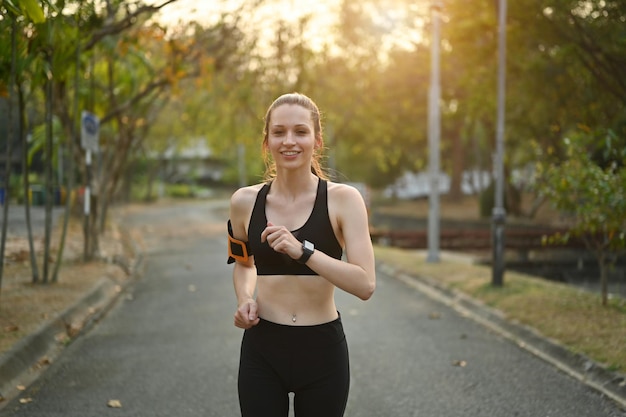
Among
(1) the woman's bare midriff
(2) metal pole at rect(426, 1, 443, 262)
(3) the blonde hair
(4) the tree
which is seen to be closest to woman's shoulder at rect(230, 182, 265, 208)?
(3) the blonde hair

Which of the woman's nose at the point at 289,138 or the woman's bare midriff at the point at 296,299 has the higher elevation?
the woman's nose at the point at 289,138

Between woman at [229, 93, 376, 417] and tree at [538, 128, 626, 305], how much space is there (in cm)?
641

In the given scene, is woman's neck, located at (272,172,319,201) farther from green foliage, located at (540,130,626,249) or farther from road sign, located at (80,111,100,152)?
road sign, located at (80,111,100,152)

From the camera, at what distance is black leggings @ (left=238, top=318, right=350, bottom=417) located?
2.91m

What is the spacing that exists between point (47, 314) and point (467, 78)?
1514cm

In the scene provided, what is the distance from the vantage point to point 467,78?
68.7 ft

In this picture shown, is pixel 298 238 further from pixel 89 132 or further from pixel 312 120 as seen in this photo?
pixel 89 132

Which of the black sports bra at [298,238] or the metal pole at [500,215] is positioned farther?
the metal pole at [500,215]

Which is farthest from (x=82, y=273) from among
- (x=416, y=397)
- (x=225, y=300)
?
(x=416, y=397)

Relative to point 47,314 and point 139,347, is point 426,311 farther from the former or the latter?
point 47,314

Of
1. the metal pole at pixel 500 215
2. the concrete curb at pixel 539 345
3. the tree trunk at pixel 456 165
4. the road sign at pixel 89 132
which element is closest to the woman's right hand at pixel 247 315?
the concrete curb at pixel 539 345

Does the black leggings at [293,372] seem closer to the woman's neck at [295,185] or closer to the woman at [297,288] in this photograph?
the woman at [297,288]

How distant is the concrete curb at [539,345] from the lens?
6.20 metres

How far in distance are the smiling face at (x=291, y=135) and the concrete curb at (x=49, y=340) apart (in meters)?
3.82
